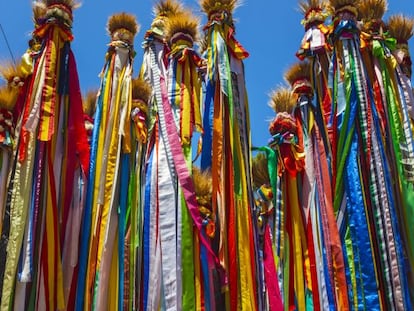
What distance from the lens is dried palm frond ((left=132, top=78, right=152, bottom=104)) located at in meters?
5.09

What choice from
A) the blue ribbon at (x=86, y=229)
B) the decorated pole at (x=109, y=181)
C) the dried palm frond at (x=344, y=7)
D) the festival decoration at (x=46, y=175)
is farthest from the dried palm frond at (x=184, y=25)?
the dried palm frond at (x=344, y=7)

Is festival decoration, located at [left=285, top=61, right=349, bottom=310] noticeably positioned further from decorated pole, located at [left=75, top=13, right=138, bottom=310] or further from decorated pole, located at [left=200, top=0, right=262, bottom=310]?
decorated pole, located at [left=75, top=13, right=138, bottom=310]

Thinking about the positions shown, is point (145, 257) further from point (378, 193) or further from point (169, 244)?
point (378, 193)

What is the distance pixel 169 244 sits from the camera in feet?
13.8

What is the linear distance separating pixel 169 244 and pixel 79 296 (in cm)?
63

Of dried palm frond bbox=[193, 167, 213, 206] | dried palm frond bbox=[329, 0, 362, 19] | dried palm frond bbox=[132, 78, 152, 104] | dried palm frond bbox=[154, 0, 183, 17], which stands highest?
dried palm frond bbox=[154, 0, 183, 17]

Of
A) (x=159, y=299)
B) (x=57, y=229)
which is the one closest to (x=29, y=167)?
(x=57, y=229)

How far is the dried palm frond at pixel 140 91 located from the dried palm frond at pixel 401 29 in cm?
191

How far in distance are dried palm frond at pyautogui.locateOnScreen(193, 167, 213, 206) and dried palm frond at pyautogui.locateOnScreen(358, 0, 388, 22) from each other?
1.72m

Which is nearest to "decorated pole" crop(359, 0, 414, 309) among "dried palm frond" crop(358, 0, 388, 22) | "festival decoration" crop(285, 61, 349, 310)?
"dried palm frond" crop(358, 0, 388, 22)

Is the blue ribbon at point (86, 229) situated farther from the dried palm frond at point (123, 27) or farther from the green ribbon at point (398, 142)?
the green ribbon at point (398, 142)

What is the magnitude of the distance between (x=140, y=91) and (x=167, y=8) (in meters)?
0.94

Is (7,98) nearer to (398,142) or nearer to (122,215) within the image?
(122,215)

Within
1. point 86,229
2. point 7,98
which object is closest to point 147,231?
point 86,229
